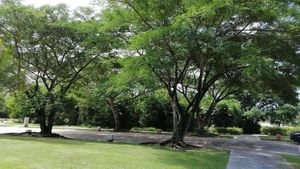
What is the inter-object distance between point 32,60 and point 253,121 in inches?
1145

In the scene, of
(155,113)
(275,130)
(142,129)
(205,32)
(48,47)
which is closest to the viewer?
(205,32)

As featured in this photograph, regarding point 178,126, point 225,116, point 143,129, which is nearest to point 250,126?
point 225,116

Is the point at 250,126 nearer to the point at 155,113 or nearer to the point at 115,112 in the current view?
the point at 155,113

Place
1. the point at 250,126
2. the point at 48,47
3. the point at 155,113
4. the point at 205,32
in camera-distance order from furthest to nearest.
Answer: the point at 250,126 < the point at 155,113 < the point at 48,47 < the point at 205,32

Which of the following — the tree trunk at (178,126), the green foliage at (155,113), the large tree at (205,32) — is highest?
the large tree at (205,32)

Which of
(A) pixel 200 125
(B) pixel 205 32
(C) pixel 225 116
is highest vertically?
(B) pixel 205 32

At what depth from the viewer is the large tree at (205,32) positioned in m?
17.0

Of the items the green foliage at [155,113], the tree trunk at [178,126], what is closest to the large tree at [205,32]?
the tree trunk at [178,126]

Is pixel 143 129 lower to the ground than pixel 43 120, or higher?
lower

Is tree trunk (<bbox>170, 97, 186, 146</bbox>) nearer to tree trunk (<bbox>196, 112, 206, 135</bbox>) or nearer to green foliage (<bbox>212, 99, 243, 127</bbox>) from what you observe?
tree trunk (<bbox>196, 112, 206, 135</bbox>)

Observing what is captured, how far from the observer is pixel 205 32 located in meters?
17.1

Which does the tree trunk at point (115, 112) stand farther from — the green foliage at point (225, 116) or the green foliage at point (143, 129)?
the green foliage at point (225, 116)

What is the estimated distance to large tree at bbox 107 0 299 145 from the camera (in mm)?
17000

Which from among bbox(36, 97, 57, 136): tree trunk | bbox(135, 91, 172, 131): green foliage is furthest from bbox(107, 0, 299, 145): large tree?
bbox(135, 91, 172, 131): green foliage
